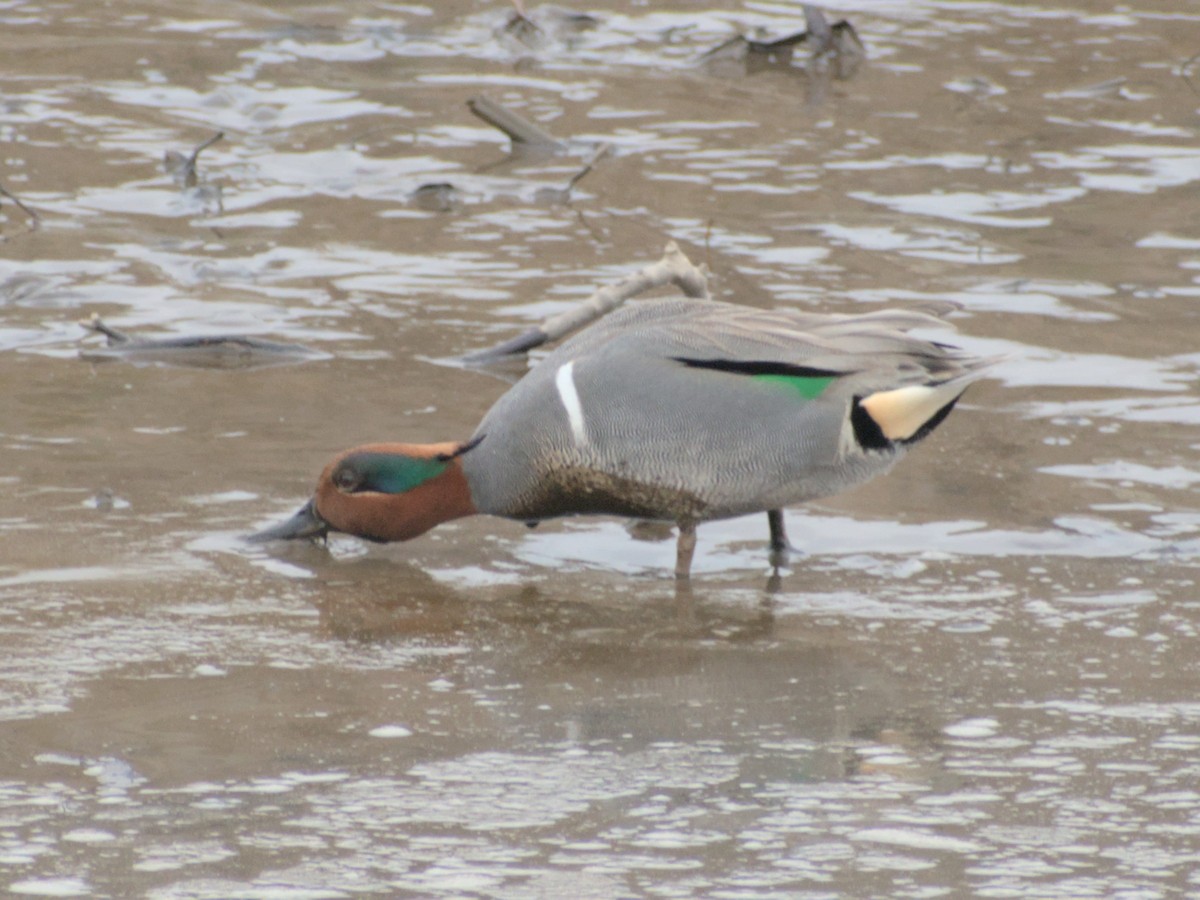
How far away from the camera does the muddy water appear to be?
3.61 meters

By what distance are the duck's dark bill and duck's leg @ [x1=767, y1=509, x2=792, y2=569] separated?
1.17 meters

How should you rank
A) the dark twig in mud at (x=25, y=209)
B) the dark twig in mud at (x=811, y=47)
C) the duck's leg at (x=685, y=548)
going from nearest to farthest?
the duck's leg at (x=685, y=548), the dark twig in mud at (x=25, y=209), the dark twig in mud at (x=811, y=47)

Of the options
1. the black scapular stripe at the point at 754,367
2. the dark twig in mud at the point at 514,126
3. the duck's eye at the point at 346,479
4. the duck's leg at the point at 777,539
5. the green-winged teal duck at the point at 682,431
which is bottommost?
the duck's leg at the point at 777,539

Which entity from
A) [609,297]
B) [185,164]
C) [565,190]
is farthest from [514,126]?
[609,297]

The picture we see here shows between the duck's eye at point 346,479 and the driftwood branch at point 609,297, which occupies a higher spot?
the driftwood branch at point 609,297

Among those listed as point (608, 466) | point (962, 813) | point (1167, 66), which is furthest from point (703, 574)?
point (1167, 66)

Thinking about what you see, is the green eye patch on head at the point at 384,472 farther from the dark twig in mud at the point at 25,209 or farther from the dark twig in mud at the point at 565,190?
the dark twig in mud at the point at 565,190

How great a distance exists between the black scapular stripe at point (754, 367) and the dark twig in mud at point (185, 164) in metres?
3.75

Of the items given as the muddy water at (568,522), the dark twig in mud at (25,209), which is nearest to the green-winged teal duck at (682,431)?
the muddy water at (568,522)

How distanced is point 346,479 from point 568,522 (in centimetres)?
69

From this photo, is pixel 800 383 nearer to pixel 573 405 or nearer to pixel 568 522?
pixel 573 405

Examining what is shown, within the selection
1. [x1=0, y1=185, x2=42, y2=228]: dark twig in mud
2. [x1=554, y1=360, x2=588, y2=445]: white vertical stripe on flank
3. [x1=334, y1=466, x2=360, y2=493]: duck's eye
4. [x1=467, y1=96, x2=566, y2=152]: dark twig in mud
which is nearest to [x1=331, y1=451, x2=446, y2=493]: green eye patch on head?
[x1=334, y1=466, x2=360, y2=493]: duck's eye

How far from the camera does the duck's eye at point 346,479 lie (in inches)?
206

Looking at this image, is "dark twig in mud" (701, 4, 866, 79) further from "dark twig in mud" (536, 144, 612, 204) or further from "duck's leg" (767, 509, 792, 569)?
"duck's leg" (767, 509, 792, 569)
